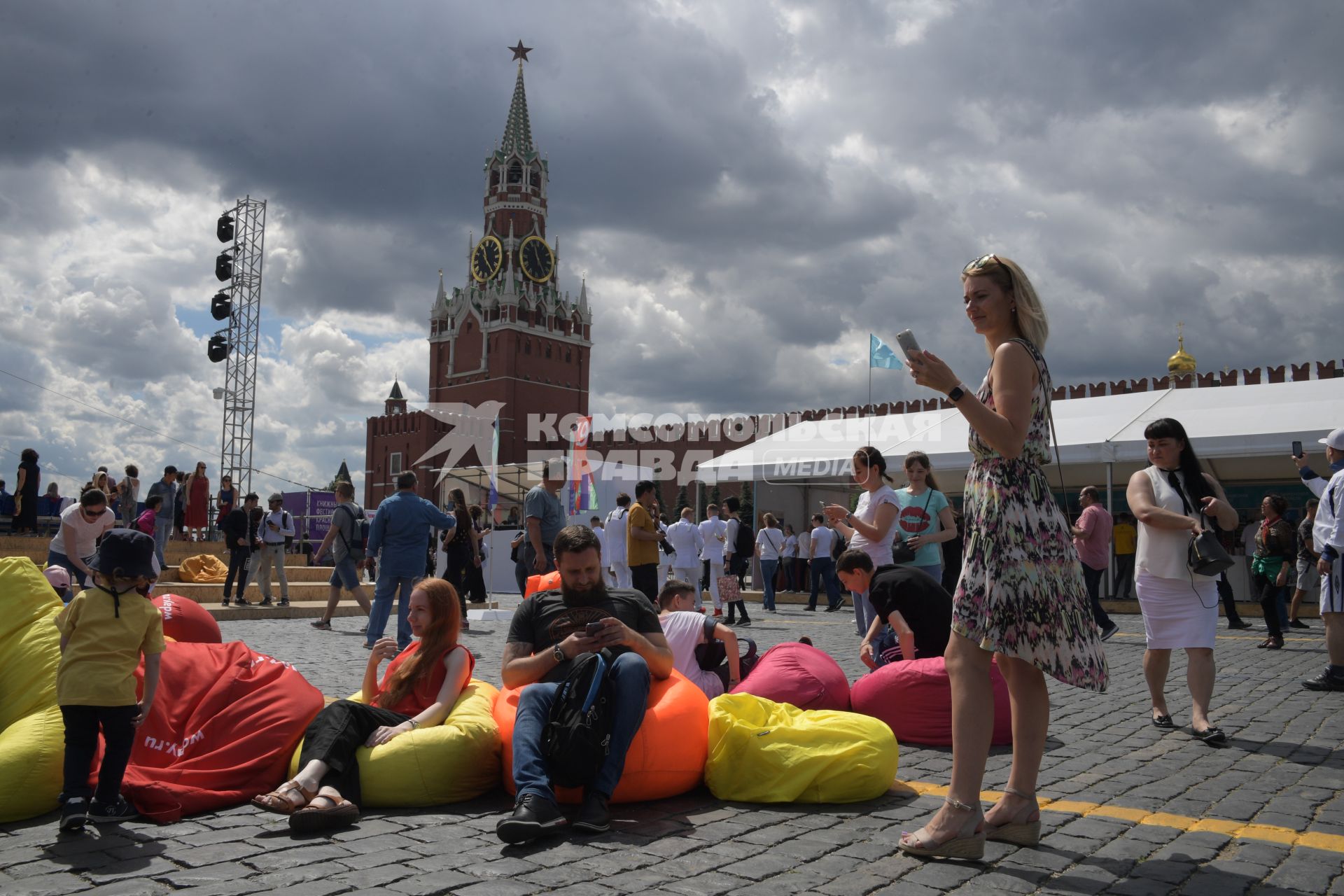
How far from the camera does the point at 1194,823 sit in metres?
3.60

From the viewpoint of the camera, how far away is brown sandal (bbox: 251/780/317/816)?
3.69 metres

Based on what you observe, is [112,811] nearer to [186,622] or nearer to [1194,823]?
[186,622]

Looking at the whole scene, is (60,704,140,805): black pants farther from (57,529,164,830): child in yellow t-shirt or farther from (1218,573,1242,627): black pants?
(1218,573,1242,627): black pants

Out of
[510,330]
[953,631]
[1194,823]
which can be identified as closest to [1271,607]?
[1194,823]

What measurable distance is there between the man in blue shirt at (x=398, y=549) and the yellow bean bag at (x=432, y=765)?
5.04 metres

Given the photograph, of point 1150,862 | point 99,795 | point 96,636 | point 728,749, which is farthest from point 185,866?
point 1150,862

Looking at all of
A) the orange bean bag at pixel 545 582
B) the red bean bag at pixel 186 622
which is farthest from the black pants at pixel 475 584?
the red bean bag at pixel 186 622

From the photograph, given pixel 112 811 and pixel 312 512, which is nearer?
pixel 112 811

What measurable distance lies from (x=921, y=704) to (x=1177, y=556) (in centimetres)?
154

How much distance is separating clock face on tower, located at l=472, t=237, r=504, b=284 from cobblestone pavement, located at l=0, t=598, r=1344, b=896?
289 feet

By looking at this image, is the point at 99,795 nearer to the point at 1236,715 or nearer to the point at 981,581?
the point at 981,581

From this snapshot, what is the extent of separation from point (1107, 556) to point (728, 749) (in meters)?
8.13

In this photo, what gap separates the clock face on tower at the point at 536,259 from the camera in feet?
295

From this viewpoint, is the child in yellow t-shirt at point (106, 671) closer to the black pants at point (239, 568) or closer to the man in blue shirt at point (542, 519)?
the man in blue shirt at point (542, 519)
